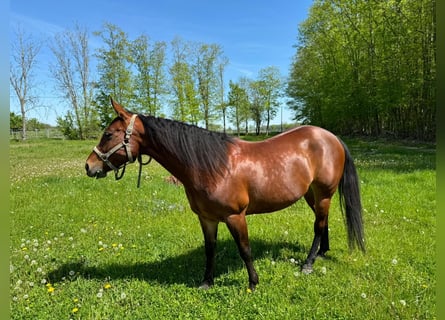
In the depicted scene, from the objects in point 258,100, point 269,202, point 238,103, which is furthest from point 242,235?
point 258,100

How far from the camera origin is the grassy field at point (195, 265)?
3.21 m

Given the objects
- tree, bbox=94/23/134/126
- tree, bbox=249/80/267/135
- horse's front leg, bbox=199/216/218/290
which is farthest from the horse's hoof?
tree, bbox=249/80/267/135

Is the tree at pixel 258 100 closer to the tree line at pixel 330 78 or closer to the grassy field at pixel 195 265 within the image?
the tree line at pixel 330 78

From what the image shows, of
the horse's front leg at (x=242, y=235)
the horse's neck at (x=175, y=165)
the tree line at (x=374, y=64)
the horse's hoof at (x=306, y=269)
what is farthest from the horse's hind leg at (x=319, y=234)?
the tree line at (x=374, y=64)

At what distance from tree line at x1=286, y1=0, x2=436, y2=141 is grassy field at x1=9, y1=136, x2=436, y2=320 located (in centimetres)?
1059

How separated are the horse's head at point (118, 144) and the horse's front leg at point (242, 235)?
4.49 ft

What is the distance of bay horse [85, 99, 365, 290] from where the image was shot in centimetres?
342

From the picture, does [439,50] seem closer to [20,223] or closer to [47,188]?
[20,223]

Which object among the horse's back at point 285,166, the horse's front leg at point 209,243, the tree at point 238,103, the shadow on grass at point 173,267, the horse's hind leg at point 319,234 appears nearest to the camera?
the horse's back at point 285,166

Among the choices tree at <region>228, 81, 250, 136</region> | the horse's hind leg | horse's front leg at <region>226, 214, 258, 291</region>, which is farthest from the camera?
tree at <region>228, 81, 250, 136</region>

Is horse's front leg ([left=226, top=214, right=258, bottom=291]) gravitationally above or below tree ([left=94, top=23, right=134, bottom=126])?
below

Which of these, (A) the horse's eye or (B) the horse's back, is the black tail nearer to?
(B) the horse's back

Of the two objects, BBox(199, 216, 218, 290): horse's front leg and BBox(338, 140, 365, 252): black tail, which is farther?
BBox(338, 140, 365, 252): black tail

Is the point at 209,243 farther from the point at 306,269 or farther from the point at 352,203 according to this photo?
the point at 352,203
